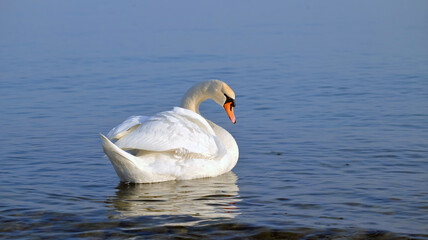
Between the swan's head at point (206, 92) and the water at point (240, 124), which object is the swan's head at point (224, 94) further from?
the water at point (240, 124)

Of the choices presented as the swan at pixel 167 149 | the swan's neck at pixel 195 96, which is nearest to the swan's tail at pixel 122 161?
the swan at pixel 167 149

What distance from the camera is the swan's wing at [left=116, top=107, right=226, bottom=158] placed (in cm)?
727

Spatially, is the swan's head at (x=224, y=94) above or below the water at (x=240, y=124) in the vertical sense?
above

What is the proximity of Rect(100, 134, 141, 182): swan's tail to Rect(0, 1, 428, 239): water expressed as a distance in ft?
0.50

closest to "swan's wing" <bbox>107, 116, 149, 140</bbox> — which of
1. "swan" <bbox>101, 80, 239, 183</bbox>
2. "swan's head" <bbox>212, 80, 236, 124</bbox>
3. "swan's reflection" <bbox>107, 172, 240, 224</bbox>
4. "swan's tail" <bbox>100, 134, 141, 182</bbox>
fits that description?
"swan" <bbox>101, 80, 239, 183</bbox>

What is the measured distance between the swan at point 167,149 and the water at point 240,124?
15 centimetres

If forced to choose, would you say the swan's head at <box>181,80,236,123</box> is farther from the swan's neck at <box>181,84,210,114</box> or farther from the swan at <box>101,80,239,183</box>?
the swan at <box>101,80,239,183</box>

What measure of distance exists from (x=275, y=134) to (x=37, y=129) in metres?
3.45

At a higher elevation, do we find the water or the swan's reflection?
the water

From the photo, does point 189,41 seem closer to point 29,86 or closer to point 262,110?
point 29,86

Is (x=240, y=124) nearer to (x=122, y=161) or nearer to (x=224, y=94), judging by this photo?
(x=224, y=94)

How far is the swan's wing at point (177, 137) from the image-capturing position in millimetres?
7266

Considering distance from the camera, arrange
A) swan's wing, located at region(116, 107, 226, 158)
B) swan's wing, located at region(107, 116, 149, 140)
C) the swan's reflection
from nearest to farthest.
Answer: the swan's reflection, swan's wing, located at region(116, 107, 226, 158), swan's wing, located at region(107, 116, 149, 140)

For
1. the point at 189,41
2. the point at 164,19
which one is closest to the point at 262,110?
the point at 189,41
